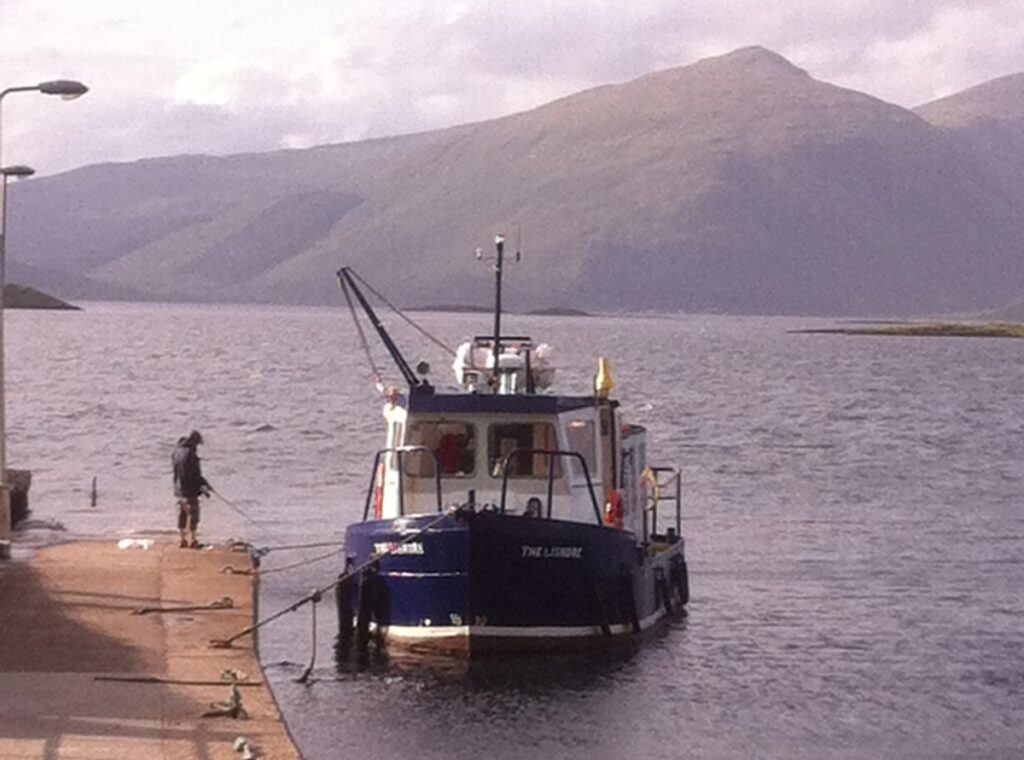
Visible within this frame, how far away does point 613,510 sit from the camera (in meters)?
31.7

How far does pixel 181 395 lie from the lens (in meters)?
106

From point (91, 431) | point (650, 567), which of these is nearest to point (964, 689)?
point (650, 567)

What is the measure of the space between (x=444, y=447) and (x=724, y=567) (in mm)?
12999

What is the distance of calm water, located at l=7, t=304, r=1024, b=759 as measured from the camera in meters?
26.8

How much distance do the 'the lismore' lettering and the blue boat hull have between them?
0.5 inches

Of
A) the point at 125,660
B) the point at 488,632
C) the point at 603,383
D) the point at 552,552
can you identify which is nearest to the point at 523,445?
the point at 552,552

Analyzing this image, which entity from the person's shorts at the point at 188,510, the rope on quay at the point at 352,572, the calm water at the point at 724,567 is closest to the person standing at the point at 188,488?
the person's shorts at the point at 188,510

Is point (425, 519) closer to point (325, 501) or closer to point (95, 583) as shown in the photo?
point (95, 583)

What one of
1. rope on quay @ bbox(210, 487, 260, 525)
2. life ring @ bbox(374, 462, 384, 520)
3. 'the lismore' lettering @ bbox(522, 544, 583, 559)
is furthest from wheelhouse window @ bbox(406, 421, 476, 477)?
rope on quay @ bbox(210, 487, 260, 525)

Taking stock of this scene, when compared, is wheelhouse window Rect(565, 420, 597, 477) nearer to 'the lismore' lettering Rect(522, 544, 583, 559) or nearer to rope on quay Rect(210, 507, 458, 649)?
'the lismore' lettering Rect(522, 544, 583, 559)

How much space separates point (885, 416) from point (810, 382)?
36.6 meters

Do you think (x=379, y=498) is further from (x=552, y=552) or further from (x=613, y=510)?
(x=552, y=552)

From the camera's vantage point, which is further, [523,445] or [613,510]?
[613,510]

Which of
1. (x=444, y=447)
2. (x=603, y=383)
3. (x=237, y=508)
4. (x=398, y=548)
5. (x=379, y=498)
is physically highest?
(x=603, y=383)
